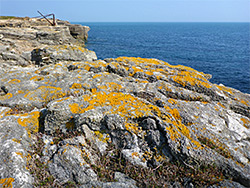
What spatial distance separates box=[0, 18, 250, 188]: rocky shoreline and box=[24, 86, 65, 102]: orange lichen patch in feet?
0.17

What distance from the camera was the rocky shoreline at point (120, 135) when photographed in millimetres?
5723

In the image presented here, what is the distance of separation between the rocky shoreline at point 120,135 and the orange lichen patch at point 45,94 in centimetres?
5

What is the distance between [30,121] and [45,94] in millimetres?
2017

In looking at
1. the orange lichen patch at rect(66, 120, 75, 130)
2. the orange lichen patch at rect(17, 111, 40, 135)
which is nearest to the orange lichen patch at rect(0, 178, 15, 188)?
the orange lichen patch at rect(17, 111, 40, 135)

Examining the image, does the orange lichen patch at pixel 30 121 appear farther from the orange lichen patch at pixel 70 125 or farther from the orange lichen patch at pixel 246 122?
the orange lichen patch at pixel 246 122

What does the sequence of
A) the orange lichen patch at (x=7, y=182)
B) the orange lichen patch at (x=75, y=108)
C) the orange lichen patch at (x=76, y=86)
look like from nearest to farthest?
the orange lichen patch at (x=7, y=182) → the orange lichen patch at (x=75, y=108) → the orange lichen patch at (x=76, y=86)

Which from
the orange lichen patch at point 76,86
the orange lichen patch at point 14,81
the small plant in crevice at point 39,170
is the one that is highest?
the orange lichen patch at point 76,86

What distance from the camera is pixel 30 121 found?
294 inches

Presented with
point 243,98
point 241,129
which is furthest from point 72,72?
point 243,98

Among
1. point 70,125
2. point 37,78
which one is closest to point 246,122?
point 70,125

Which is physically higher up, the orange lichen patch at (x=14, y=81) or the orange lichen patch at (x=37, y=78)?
the orange lichen patch at (x=37, y=78)

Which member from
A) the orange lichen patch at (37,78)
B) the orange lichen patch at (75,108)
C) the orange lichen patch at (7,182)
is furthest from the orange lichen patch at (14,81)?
the orange lichen patch at (7,182)

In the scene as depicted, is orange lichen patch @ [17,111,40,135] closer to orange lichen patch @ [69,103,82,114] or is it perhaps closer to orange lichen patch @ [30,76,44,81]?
orange lichen patch @ [69,103,82,114]

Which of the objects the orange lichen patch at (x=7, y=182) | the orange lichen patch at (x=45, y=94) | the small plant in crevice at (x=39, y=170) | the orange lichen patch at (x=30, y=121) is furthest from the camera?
the orange lichen patch at (x=45, y=94)
